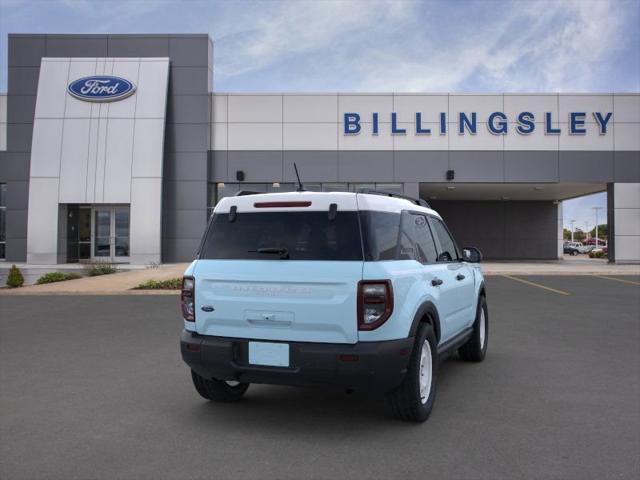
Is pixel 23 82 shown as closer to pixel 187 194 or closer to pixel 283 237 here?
pixel 187 194

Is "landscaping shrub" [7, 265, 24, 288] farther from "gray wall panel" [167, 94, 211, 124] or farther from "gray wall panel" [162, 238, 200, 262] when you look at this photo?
"gray wall panel" [167, 94, 211, 124]

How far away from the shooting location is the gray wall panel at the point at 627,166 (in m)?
26.5

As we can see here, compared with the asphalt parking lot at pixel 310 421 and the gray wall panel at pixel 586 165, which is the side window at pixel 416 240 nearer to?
the asphalt parking lot at pixel 310 421

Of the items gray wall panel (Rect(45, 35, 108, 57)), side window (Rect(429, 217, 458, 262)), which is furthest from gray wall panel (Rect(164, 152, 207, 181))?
side window (Rect(429, 217, 458, 262))

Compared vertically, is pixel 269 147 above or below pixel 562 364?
above

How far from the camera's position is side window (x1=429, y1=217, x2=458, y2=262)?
5541 millimetres

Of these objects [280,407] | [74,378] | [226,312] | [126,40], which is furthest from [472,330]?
[126,40]

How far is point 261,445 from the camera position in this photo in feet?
13.0

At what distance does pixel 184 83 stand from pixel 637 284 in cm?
2038

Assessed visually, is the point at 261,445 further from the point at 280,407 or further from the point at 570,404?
the point at 570,404

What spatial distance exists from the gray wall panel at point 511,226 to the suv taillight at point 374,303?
115ft

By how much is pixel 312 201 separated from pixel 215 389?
1836 millimetres

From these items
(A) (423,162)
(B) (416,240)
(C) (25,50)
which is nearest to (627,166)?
(A) (423,162)

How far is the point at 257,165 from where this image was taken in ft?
87.5
